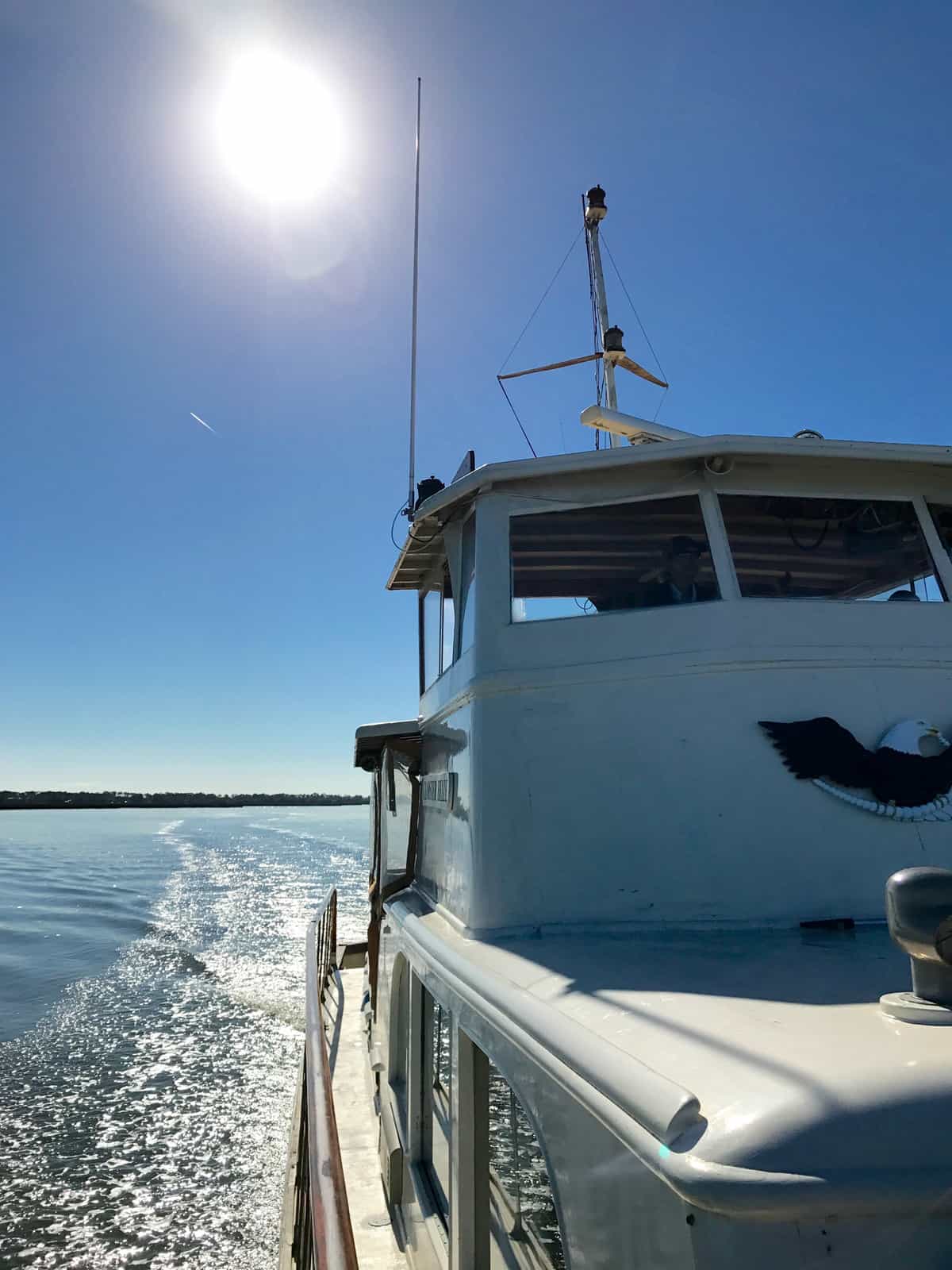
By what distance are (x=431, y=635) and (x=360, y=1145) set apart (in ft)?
14.6

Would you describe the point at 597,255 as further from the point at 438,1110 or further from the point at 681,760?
the point at 438,1110

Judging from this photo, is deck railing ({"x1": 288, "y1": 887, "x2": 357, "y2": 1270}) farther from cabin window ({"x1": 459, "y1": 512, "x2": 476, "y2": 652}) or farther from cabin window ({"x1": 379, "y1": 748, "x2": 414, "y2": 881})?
cabin window ({"x1": 459, "y1": 512, "x2": 476, "y2": 652})

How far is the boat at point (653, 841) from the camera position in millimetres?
1941

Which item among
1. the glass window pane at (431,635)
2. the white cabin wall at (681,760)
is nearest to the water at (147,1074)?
the glass window pane at (431,635)

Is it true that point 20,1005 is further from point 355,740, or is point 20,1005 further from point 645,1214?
point 645,1214

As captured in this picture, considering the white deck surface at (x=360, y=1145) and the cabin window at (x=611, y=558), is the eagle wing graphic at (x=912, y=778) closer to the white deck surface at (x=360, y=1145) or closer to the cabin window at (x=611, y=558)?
the cabin window at (x=611, y=558)

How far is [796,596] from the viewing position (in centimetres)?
437

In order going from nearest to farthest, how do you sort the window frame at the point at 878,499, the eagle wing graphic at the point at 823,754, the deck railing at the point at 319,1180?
the deck railing at the point at 319,1180
the eagle wing graphic at the point at 823,754
the window frame at the point at 878,499

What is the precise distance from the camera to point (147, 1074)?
16375 mm

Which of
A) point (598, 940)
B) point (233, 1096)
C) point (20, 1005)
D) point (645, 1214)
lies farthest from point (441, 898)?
point (20, 1005)

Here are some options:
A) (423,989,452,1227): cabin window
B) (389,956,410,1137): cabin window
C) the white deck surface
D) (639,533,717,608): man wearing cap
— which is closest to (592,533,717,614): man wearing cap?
(639,533,717,608): man wearing cap

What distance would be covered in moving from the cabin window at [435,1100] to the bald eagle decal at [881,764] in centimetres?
273

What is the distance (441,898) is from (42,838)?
9716cm

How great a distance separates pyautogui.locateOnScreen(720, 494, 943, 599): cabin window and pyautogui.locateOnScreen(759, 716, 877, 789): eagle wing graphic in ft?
2.78
